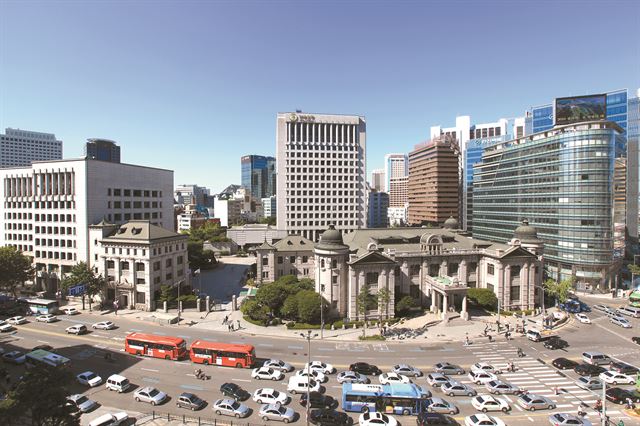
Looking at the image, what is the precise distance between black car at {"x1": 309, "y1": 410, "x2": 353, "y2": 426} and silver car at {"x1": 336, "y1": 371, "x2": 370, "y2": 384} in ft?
25.4

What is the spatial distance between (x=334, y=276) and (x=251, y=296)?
76.3 ft

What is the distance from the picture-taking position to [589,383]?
42.1 m

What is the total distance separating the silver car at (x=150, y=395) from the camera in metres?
37.6

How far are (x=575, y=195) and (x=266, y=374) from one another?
98290 mm

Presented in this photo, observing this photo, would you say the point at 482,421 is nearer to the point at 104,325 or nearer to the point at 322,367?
the point at 322,367

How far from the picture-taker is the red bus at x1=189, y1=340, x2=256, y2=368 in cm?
4716

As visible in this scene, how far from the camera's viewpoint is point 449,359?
1991 inches

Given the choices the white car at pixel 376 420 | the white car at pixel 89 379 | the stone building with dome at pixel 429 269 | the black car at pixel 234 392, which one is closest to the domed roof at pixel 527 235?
the stone building with dome at pixel 429 269

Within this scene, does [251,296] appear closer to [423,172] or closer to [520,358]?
[520,358]

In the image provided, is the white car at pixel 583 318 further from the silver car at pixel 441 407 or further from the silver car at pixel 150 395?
the silver car at pixel 150 395

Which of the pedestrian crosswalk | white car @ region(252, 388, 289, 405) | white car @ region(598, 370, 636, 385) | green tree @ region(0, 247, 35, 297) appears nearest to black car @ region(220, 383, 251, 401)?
white car @ region(252, 388, 289, 405)

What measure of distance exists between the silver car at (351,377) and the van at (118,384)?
2684 cm

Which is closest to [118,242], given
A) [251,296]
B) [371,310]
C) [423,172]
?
[251,296]

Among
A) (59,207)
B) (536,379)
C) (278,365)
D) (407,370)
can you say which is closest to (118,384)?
(278,365)
